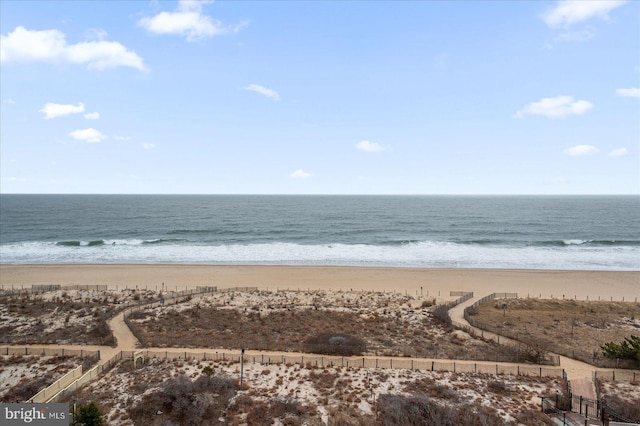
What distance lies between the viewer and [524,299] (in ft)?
119

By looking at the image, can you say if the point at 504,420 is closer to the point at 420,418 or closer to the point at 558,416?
the point at 558,416

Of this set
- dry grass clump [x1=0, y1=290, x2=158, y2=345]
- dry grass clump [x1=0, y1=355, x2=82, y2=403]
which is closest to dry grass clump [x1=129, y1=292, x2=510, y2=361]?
dry grass clump [x1=0, y1=290, x2=158, y2=345]

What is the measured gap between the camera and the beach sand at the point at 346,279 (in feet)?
133

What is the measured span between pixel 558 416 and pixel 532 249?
5746 centimetres

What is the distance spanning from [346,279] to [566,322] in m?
23.8

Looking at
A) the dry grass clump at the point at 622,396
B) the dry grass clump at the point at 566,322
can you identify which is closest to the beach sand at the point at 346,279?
the dry grass clump at the point at 566,322

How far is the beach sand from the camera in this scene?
40.6 meters

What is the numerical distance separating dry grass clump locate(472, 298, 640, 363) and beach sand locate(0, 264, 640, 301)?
161 inches

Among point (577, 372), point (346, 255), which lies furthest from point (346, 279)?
point (577, 372)

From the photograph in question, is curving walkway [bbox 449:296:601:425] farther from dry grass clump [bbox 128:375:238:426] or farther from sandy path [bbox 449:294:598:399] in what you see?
dry grass clump [bbox 128:375:238:426]

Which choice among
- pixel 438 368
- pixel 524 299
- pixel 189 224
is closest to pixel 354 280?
pixel 524 299

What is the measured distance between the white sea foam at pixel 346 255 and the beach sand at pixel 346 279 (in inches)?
208

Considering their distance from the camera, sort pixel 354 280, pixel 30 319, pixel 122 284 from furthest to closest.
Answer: pixel 354 280 → pixel 122 284 → pixel 30 319

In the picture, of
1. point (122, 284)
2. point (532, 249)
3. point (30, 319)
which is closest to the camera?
point (30, 319)
